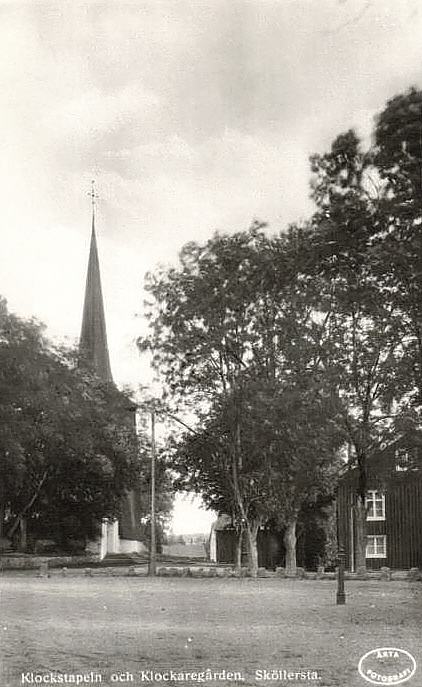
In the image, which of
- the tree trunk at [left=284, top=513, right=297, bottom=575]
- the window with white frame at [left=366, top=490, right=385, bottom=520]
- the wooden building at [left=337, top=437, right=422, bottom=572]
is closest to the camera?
the tree trunk at [left=284, top=513, right=297, bottom=575]

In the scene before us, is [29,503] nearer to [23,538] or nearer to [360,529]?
[23,538]

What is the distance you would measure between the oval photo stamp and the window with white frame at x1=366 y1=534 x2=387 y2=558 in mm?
28839

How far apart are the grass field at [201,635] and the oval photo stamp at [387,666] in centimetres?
7

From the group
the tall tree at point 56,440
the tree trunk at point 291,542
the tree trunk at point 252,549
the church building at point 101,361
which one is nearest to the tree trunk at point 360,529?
the tree trunk at point 291,542

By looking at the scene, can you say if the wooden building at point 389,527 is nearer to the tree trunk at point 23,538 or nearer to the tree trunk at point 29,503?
the tree trunk at point 29,503

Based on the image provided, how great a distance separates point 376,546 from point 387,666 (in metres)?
29.6

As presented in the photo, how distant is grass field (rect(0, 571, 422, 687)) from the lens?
254 inches

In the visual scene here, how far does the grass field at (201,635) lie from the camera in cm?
644

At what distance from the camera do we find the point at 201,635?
335 inches

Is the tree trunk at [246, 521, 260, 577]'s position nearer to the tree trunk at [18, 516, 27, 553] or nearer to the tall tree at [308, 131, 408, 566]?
the tall tree at [308, 131, 408, 566]

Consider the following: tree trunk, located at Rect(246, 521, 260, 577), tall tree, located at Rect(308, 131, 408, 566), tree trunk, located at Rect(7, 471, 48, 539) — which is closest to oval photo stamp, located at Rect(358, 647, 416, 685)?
tall tree, located at Rect(308, 131, 408, 566)

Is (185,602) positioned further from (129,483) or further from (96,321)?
(129,483)

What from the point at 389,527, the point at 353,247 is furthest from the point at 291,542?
the point at 353,247

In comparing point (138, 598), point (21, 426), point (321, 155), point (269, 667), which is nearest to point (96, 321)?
point (138, 598)
